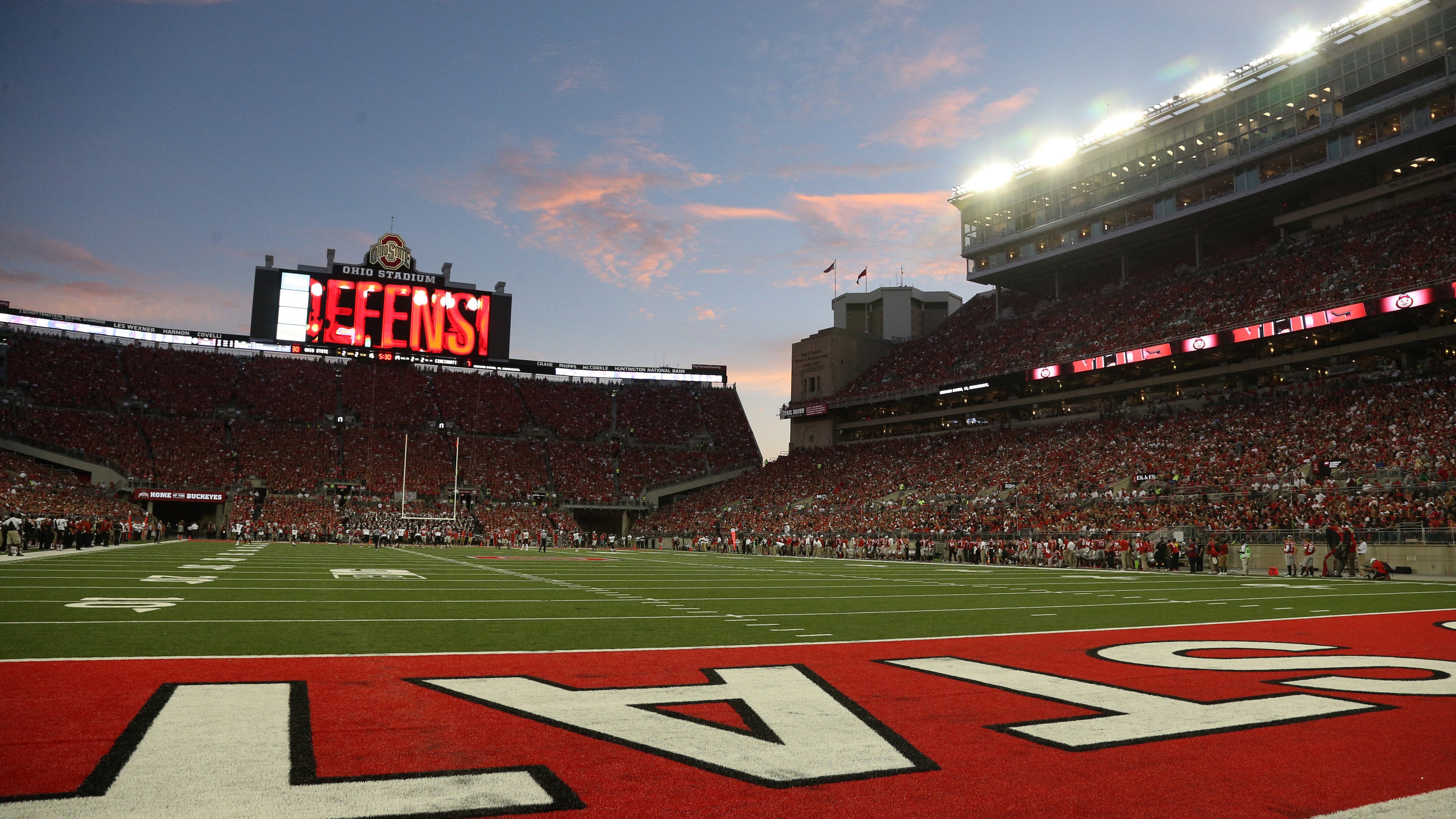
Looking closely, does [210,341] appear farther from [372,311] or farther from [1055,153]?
[1055,153]

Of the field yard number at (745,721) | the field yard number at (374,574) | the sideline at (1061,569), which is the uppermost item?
the field yard number at (745,721)

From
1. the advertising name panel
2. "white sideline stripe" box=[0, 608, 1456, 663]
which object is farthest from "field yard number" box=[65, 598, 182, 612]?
the advertising name panel

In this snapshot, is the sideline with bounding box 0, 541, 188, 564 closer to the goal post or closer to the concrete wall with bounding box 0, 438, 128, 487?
the goal post

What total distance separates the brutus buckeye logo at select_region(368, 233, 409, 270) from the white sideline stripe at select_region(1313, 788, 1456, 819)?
60892 millimetres

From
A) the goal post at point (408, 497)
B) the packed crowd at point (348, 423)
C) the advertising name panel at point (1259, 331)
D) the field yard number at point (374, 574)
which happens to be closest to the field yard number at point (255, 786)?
the field yard number at point (374, 574)

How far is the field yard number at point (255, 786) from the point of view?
123 inches

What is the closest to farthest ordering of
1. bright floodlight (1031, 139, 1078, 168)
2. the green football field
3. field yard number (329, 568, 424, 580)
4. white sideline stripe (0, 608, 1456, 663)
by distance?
white sideline stripe (0, 608, 1456, 663) < the green football field < field yard number (329, 568, 424, 580) < bright floodlight (1031, 139, 1078, 168)

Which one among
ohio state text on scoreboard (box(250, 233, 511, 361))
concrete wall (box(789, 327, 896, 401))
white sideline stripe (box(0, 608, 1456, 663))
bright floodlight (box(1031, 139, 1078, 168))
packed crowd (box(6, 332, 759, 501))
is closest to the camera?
white sideline stripe (box(0, 608, 1456, 663))

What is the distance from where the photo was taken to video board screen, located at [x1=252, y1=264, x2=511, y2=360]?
5591cm

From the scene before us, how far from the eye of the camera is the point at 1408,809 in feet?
11.0

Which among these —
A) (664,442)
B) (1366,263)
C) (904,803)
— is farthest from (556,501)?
(904,803)

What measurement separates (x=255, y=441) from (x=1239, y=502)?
170ft

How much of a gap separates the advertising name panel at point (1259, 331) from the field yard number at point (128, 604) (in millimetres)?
39325

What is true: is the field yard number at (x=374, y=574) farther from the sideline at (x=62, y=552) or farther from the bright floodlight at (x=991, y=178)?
the bright floodlight at (x=991, y=178)
